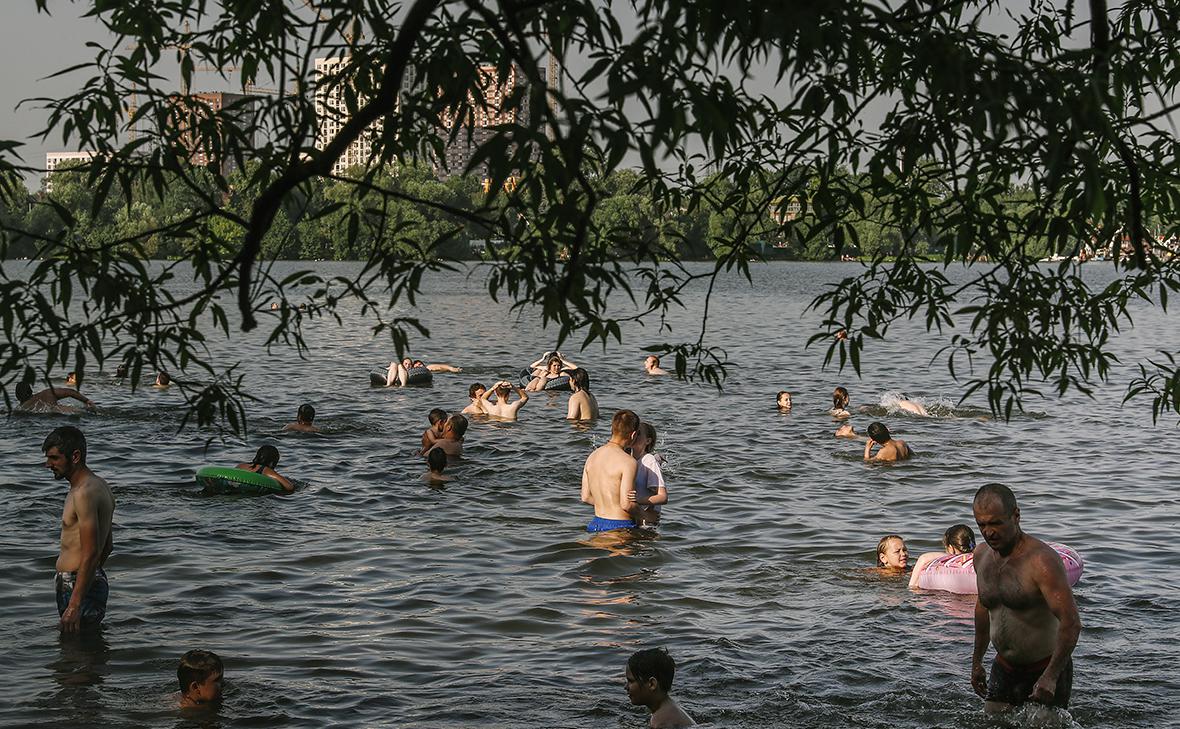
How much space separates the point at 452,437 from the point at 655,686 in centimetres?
1162

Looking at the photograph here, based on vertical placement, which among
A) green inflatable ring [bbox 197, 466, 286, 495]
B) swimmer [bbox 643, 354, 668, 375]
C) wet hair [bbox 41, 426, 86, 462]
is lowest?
green inflatable ring [bbox 197, 466, 286, 495]

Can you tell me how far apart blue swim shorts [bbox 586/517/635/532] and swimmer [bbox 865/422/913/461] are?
25.8 feet

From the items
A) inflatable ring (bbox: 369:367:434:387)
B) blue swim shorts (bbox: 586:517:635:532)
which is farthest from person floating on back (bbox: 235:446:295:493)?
inflatable ring (bbox: 369:367:434:387)

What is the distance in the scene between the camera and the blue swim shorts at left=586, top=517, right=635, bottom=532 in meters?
14.0

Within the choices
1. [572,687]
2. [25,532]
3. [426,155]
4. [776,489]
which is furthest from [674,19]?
[776,489]

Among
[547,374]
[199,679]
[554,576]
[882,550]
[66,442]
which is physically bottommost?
[554,576]

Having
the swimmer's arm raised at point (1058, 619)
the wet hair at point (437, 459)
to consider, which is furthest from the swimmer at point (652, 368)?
the swimmer's arm raised at point (1058, 619)

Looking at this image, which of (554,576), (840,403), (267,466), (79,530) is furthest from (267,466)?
(840,403)

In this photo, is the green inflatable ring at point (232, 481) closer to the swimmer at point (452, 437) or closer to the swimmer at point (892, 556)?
the swimmer at point (452, 437)

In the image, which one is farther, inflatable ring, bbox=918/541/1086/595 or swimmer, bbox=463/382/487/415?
swimmer, bbox=463/382/487/415

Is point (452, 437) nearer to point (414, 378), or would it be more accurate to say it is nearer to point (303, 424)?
point (303, 424)

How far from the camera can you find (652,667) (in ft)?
29.0

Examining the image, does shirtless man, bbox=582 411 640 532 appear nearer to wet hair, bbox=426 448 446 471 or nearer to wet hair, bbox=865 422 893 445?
wet hair, bbox=426 448 446 471

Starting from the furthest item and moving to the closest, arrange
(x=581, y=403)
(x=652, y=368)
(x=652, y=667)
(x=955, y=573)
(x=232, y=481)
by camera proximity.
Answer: (x=652, y=368), (x=581, y=403), (x=232, y=481), (x=955, y=573), (x=652, y=667)
